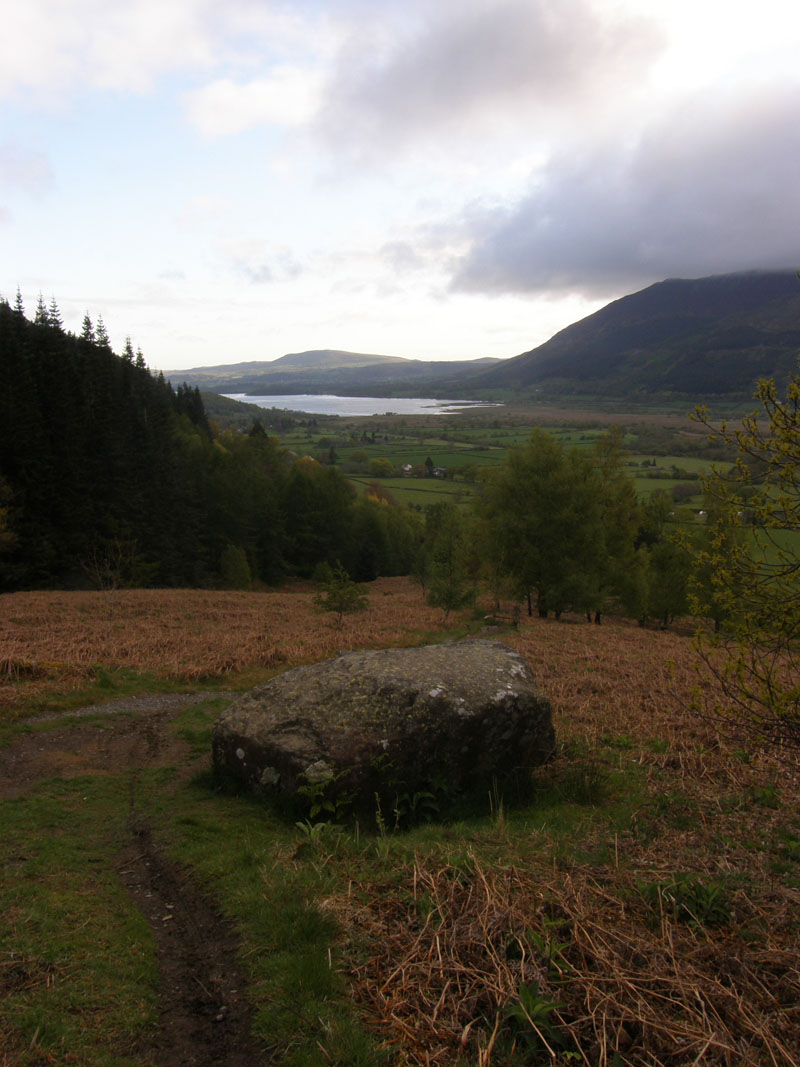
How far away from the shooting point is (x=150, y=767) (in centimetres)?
1132

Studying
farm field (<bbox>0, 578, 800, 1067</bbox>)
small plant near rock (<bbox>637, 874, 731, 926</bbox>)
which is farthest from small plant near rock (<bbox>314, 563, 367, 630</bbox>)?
small plant near rock (<bbox>637, 874, 731, 926</bbox>)

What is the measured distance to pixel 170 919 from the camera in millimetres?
6348

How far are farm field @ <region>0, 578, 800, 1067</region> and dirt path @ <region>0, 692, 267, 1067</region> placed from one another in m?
0.03

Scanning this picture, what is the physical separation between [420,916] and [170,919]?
8.94 ft

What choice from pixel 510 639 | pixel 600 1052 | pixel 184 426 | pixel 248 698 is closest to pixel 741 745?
pixel 600 1052

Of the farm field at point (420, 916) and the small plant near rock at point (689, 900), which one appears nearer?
the farm field at point (420, 916)

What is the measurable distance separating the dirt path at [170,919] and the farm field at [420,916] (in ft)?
0.10

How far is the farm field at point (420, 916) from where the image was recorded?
14.2 feet

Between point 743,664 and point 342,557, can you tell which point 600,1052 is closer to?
point 743,664

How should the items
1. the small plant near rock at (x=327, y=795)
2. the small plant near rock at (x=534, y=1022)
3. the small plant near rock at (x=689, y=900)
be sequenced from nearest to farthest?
the small plant near rock at (x=534, y=1022)
the small plant near rock at (x=689, y=900)
the small plant near rock at (x=327, y=795)

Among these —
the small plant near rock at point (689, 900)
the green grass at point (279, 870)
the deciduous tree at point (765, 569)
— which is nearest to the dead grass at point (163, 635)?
the green grass at point (279, 870)

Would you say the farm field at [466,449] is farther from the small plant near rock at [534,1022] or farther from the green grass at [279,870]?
the small plant near rock at [534,1022]

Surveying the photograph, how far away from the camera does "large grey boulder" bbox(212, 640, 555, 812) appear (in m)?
8.90

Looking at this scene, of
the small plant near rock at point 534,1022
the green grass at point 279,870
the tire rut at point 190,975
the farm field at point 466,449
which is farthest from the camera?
the farm field at point 466,449
